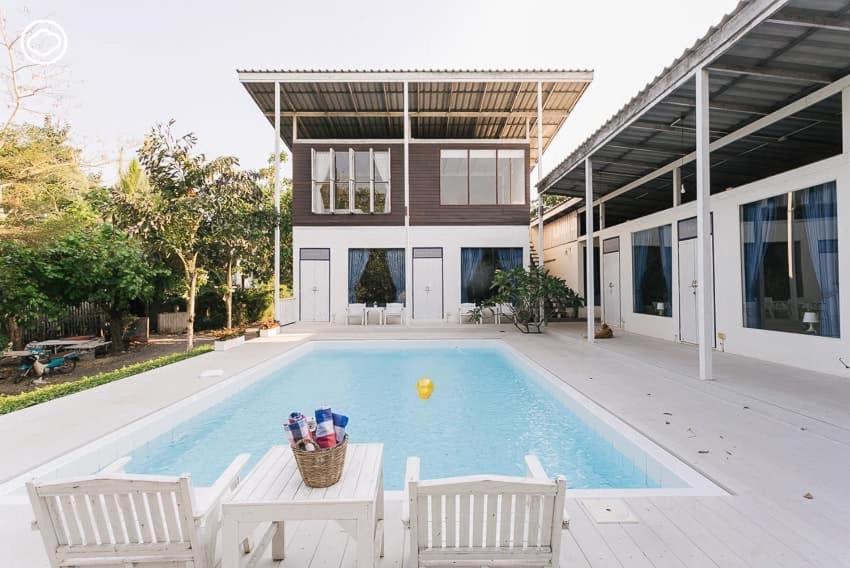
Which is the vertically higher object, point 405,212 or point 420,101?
point 420,101

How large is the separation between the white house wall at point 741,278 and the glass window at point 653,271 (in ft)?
0.47

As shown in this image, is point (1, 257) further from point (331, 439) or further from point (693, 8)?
point (693, 8)

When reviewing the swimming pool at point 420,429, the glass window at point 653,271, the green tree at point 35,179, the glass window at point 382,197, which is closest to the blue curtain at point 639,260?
the glass window at point 653,271

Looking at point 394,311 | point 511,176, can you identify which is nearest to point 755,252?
point 511,176

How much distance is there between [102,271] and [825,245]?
38.8 feet

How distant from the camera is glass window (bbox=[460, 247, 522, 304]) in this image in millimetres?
12523

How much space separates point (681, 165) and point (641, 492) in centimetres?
742

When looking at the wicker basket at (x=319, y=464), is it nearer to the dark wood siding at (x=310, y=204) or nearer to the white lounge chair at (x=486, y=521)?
the white lounge chair at (x=486, y=521)

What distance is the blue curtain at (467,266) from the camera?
41.1 feet

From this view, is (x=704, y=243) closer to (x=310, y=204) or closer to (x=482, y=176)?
(x=482, y=176)

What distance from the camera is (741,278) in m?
6.58

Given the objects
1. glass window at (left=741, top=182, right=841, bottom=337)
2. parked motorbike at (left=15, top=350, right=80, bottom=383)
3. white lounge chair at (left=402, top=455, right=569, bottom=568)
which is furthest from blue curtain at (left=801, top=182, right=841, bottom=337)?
parked motorbike at (left=15, top=350, right=80, bottom=383)

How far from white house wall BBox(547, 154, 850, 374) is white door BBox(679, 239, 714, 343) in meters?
0.12

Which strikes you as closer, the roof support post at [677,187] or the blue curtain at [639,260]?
the roof support post at [677,187]
